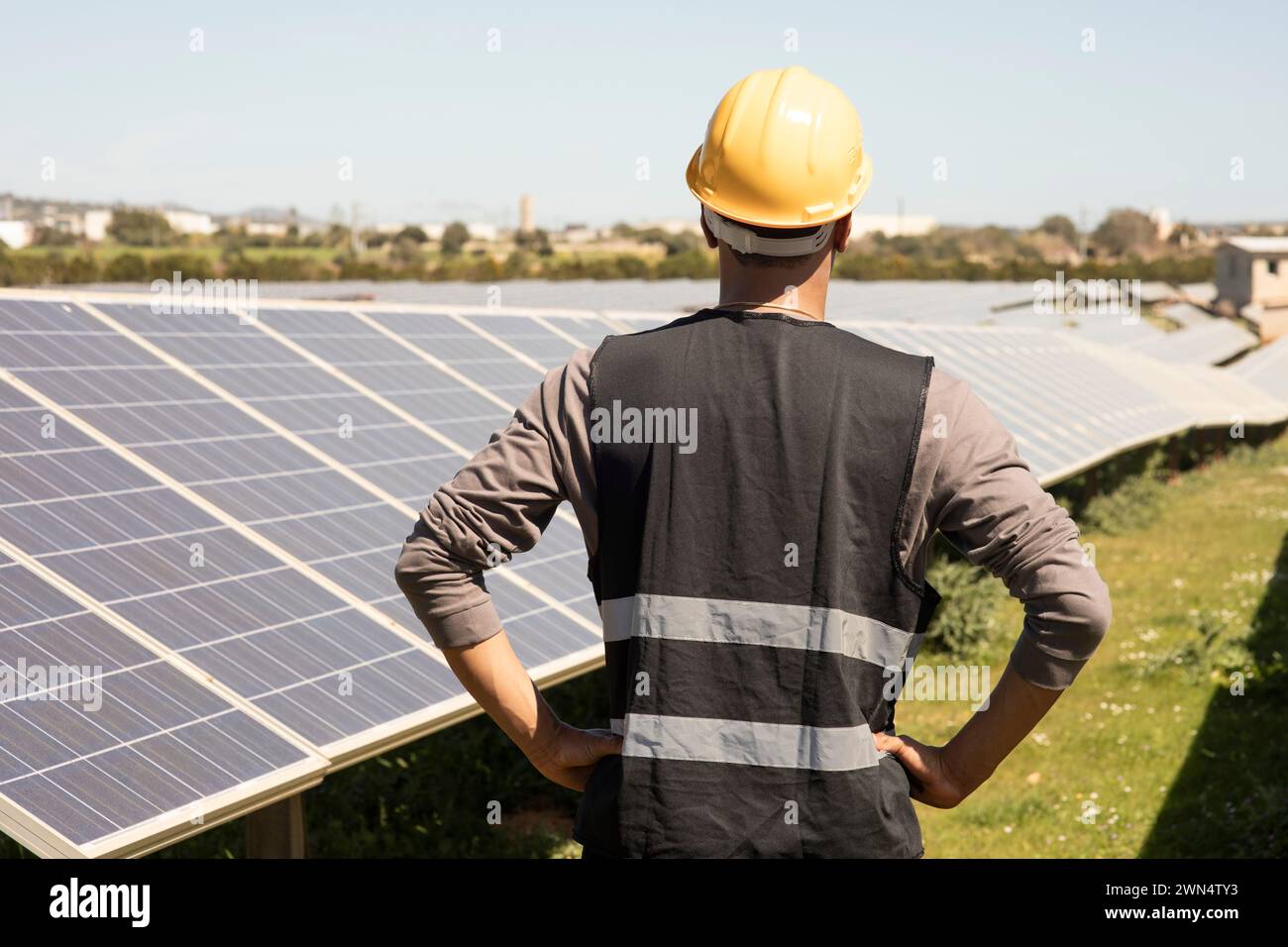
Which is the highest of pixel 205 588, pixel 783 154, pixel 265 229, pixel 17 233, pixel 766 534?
pixel 265 229

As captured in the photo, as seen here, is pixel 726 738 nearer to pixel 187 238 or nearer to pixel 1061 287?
pixel 1061 287

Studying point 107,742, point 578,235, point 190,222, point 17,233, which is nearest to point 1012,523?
point 107,742

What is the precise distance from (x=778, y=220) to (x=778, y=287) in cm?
14

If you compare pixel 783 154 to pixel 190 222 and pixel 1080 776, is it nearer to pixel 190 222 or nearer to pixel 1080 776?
pixel 1080 776

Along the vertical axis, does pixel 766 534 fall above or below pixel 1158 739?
above

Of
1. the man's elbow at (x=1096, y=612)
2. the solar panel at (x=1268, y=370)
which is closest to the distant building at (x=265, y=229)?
the solar panel at (x=1268, y=370)

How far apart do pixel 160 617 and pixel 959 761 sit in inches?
179

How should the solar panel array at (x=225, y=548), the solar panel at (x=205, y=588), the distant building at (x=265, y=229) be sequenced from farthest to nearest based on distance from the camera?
the distant building at (x=265, y=229)
the solar panel at (x=205, y=588)
the solar panel array at (x=225, y=548)

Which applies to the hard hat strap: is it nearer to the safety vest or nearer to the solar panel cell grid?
the safety vest

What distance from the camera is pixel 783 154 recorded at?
9.37ft

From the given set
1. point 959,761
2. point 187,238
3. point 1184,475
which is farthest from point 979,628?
point 187,238

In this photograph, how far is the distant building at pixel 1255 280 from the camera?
5822 centimetres

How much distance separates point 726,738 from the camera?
2.72 m

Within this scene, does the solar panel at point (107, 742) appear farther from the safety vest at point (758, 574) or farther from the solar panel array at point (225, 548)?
the safety vest at point (758, 574)
